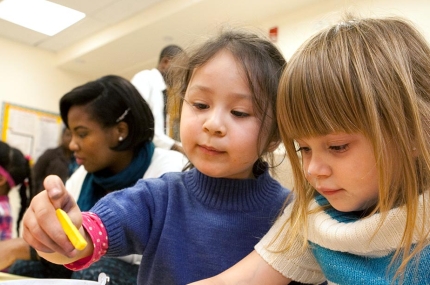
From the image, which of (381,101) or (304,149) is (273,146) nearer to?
(304,149)

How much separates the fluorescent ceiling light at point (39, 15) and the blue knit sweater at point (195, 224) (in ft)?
9.56

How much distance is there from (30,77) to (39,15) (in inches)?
39.6

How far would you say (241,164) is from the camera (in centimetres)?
77

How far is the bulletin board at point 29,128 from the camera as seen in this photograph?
4.18 m

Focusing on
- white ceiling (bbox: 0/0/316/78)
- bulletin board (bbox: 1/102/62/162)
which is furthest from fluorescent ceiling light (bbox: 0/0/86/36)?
bulletin board (bbox: 1/102/62/162)

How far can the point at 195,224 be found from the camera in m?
0.80

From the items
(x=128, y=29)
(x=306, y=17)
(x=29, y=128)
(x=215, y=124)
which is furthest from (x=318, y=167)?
(x=29, y=128)

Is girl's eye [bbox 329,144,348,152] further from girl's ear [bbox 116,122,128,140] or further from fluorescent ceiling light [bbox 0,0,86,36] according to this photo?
fluorescent ceiling light [bbox 0,0,86,36]

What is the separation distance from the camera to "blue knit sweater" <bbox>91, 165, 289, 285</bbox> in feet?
2.57

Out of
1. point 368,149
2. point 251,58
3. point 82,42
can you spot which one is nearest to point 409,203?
point 368,149

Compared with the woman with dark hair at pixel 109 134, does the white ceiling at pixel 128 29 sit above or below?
above

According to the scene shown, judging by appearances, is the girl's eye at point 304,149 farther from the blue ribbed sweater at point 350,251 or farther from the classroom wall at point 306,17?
the classroom wall at point 306,17

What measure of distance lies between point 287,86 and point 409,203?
0.22 m

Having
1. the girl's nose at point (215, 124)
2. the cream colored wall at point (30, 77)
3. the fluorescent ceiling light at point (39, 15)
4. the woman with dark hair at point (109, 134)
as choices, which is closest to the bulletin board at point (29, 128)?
the cream colored wall at point (30, 77)
